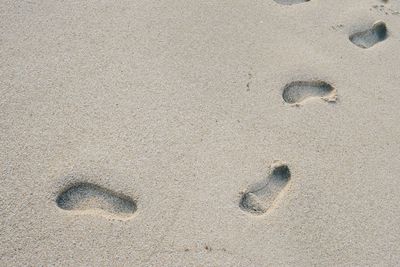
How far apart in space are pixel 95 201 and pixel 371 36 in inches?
58.7

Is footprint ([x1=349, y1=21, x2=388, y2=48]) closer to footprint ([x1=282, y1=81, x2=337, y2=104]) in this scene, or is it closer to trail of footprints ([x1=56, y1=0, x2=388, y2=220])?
footprint ([x1=282, y1=81, x2=337, y2=104])

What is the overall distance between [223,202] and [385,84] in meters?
Result: 0.96

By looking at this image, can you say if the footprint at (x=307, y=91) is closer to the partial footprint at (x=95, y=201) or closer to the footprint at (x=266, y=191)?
the footprint at (x=266, y=191)

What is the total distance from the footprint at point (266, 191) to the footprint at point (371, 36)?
826 mm

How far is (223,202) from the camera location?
5.66 ft

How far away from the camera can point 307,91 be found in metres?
2.09

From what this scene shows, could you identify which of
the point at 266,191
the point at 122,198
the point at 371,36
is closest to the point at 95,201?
the point at 122,198

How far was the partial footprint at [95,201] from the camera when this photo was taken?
5.48 feet

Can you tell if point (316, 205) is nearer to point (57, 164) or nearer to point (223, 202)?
point (223, 202)

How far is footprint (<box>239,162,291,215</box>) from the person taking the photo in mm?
1738

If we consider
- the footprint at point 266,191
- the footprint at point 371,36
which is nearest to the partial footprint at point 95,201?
the footprint at point 266,191

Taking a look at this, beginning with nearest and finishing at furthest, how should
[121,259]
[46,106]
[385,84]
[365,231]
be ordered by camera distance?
1. [121,259]
2. [365,231]
3. [46,106]
4. [385,84]

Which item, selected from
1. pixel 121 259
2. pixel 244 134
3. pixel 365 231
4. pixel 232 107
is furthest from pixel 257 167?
pixel 121 259

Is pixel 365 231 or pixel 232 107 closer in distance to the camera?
pixel 365 231
